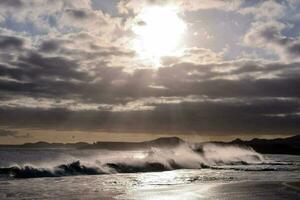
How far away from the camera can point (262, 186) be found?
→ 37.3m

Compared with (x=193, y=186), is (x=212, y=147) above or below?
above

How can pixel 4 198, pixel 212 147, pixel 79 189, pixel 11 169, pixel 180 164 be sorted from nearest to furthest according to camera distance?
1. pixel 4 198
2. pixel 79 189
3. pixel 11 169
4. pixel 180 164
5. pixel 212 147

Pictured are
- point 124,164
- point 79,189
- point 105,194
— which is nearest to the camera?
point 105,194

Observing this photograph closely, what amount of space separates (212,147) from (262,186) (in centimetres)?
7251

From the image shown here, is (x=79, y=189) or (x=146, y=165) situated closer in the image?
(x=79, y=189)

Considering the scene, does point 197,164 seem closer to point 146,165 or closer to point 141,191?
point 146,165

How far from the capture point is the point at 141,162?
68.4 metres

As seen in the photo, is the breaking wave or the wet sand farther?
the breaking wave

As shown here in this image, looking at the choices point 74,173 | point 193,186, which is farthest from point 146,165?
point 193,186

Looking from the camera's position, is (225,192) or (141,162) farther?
(141,162)

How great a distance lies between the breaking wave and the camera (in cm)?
5334

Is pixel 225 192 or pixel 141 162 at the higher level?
pixel 141 162

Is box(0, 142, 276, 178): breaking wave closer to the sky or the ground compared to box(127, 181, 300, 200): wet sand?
closer to the sky

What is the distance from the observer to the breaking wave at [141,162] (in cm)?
5334
